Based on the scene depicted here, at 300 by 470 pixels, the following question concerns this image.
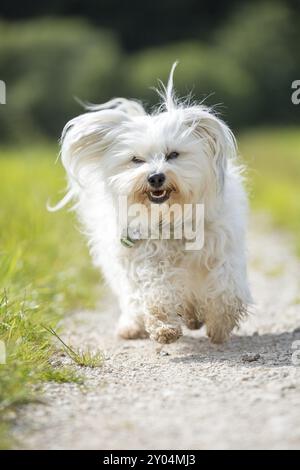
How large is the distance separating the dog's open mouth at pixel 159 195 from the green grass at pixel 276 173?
126cm

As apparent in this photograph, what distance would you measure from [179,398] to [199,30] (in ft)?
105

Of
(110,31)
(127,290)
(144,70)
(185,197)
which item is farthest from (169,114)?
(110,31)

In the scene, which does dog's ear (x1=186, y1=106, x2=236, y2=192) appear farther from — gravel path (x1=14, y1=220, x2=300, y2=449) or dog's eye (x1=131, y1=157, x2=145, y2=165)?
gravel path (x1=14, y1=220, x2=300, y2=449)

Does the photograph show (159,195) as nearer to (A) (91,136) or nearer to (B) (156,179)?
(B) (156,179)

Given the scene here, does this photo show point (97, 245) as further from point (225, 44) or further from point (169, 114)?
point (225, 44)

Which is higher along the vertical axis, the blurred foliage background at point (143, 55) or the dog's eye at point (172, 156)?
the blurred foliage background at point (143, 55)

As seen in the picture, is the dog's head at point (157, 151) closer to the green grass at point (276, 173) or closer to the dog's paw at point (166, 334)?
the dog's paw at point (166, 334)

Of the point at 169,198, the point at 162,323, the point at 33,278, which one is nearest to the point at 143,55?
the point at 33,278

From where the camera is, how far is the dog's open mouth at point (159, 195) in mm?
5306

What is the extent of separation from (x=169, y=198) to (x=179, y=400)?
1481 mm

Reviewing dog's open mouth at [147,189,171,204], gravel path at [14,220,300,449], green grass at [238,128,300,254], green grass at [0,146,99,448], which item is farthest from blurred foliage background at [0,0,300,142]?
dog's open mouth at [147,189,171,204]

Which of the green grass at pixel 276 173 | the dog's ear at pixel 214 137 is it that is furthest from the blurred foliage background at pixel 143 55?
the dog's ear at pixel 214 137

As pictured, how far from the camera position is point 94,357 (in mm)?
5098

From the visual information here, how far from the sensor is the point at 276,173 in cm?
1791
